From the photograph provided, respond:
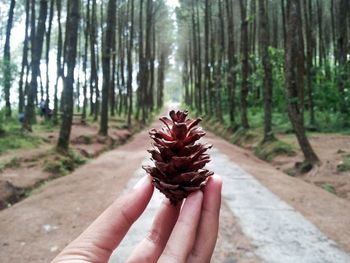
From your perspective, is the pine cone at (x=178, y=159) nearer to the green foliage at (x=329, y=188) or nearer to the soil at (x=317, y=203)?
the soil at (x=317, y=203)

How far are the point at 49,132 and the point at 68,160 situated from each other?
5.79 meters

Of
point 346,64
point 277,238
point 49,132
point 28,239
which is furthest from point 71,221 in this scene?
point 346,64

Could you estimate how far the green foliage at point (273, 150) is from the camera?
13820 mm

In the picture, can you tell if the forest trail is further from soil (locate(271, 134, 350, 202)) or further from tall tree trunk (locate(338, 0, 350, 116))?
tall tree trunk (locate(338, 0, 350, 116))

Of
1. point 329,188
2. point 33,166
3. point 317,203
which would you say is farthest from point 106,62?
point 317,203

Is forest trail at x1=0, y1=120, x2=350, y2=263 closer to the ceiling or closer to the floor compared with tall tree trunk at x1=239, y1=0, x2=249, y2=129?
closer to the floor

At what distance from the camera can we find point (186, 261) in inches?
56.9

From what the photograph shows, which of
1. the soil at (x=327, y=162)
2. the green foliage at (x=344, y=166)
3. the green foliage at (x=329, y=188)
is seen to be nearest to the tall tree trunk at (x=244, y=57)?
the soil at (x=327, y=162)

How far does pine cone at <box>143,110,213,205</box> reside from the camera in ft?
5.24

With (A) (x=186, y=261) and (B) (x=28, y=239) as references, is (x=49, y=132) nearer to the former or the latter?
(B) (x=28, y=239)

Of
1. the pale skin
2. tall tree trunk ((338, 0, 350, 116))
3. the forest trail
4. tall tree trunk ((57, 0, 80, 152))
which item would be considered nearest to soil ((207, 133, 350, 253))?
the forest trail

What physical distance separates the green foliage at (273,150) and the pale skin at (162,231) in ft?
40.7

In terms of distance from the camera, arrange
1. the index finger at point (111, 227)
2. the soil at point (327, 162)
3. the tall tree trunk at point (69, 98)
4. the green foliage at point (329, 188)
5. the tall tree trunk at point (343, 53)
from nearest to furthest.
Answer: the index finger at point (111, 227) → the green foliage at point (329, 188) → the soil at point (327, 162) → the tall tree trunk at point (69, 98) → the tall tree trunk at point (343, 53)

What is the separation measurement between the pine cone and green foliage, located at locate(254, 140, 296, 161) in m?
12.4
